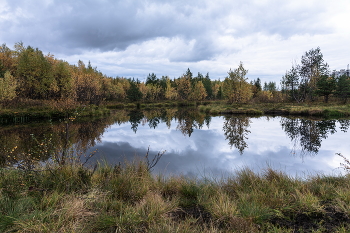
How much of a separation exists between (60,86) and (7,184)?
4333 cm

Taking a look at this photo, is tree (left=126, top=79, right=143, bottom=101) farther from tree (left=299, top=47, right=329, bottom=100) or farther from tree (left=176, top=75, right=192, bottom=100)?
tree (left=299, top=47, right=329, bottom=100)

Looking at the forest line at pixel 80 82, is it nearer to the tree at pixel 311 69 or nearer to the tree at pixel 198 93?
the tree at pixel 311 69

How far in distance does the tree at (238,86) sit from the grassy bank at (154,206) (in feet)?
116

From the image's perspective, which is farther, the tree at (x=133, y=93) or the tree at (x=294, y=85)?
the tree at (x=133, y=93)

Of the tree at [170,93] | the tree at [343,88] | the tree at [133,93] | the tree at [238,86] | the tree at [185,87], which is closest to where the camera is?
the tree at [343,88]

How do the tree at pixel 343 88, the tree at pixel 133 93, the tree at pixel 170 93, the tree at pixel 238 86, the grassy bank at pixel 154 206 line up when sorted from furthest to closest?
the tree at pixel 170 93, the tree at pixel 133 93, the tree at pixel 238 86, the tree at pixel 343 88, the grassy bank at pixel 154 206

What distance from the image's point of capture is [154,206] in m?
3.43

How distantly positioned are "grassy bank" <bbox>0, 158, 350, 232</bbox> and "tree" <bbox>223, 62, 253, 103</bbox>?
35.4 metres

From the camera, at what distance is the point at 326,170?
23.8 ft

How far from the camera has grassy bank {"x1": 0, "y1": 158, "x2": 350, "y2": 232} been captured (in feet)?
9.45

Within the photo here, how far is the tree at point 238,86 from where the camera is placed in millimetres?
38153

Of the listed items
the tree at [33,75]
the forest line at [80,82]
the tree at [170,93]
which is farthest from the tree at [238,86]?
the tree at [33,75]

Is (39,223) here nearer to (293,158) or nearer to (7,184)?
(7,184)

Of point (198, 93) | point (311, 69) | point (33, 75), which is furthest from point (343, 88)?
point (33, 75)
